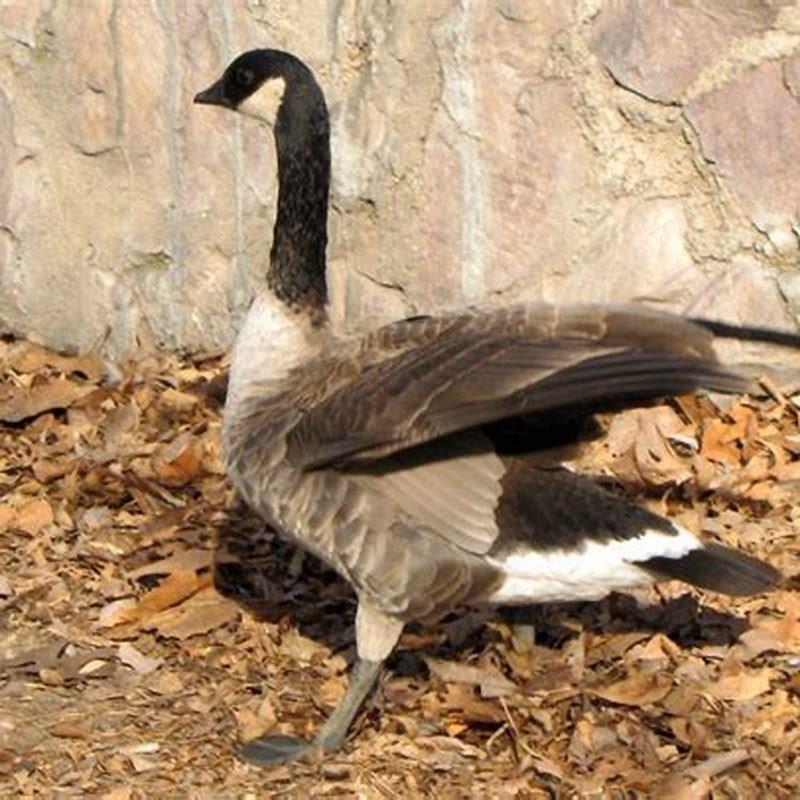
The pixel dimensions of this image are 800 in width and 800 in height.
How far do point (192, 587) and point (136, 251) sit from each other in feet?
5.68

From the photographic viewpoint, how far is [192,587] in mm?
5676

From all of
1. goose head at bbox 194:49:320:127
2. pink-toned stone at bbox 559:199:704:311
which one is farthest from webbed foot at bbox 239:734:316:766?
pink-toned stone at bbox 559:199:704:311

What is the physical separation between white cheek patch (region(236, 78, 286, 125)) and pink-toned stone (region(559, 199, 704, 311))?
138 cm

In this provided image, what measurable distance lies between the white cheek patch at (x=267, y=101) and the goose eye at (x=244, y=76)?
1.5 inches

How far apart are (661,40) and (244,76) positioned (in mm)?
1452

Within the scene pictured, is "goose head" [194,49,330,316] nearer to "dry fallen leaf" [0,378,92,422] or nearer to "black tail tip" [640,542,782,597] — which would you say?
"black tail tip" [640,542,782,597]

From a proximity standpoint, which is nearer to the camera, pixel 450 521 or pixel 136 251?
pixel 450 521

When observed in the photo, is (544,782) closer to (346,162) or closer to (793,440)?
(793,440)

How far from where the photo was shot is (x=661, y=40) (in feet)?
19.9

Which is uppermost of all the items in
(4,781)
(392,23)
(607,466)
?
(392,23)

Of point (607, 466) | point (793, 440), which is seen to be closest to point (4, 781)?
point (607, 466)

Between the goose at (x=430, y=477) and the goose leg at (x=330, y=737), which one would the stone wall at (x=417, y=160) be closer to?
the goose at (x=430, y=477)

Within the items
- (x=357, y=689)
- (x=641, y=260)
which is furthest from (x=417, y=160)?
(x=357, y=689)

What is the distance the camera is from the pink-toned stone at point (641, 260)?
6195mm
